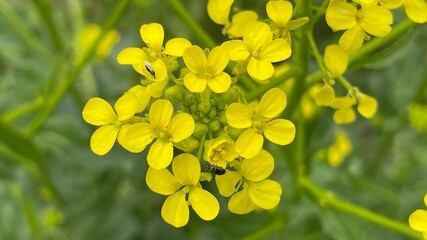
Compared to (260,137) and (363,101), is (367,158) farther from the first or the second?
(260,137)

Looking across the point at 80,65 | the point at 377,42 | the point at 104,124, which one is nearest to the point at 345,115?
the point at 377,42

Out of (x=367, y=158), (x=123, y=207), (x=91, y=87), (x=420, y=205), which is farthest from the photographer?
(x=367, y=158)

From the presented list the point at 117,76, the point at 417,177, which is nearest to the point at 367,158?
the point at 417,177

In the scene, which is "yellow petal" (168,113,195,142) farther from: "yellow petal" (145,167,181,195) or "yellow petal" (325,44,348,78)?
"yellow petal" (325,44,348,78)

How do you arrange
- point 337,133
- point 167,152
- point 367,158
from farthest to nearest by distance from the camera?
point 367,158 < point 337,133 < point 167,152

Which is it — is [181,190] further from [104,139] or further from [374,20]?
[374,20]

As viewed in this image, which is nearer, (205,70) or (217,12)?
(205,70)

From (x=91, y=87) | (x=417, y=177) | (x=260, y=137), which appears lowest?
(x=417, y=177)
